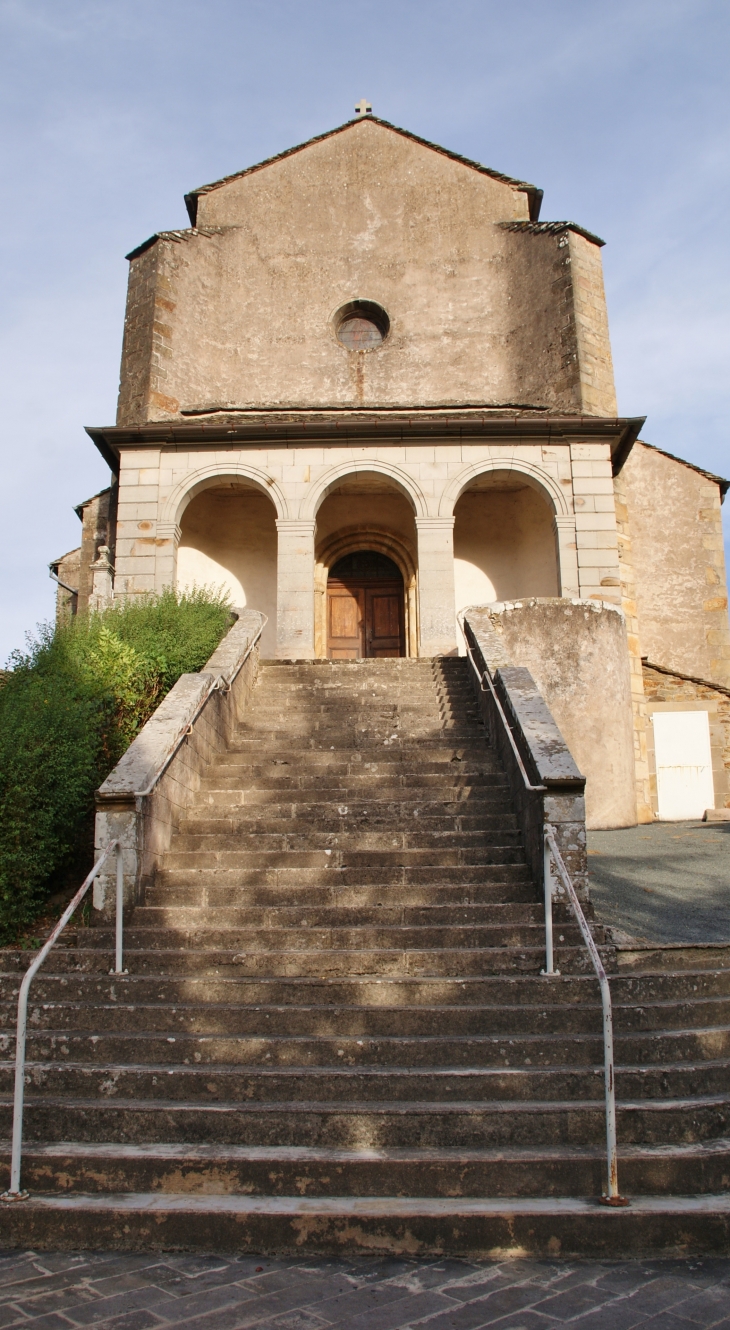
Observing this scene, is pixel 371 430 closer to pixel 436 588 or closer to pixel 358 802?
pixel 436 588

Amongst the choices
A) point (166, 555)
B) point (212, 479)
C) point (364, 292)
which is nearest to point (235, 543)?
point (212, 479)

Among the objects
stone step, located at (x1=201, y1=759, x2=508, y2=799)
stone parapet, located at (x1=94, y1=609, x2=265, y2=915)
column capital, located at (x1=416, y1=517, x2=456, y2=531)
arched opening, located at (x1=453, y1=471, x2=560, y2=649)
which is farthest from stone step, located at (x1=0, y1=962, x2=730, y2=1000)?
arched opening, located at (x1=453, y1=471, x2=560, y2=649)

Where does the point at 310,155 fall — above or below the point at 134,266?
above

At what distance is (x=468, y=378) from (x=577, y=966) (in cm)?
1240

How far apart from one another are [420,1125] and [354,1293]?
924 mm

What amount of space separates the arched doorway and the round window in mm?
3571

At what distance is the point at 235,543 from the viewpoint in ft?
51.9

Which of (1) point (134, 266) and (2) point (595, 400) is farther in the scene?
(1) point (134, 266)

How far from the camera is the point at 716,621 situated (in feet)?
53.7

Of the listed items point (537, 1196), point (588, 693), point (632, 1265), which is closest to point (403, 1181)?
point (537, 1196)

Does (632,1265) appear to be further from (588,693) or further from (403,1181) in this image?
(588,693)

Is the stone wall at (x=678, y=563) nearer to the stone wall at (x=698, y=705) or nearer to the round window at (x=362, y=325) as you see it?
the stone wall at (x=698, y=705)

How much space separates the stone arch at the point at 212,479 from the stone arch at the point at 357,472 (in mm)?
377

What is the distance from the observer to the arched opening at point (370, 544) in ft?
52.2
